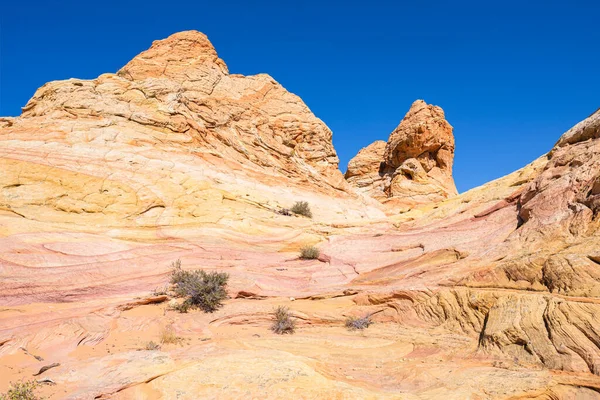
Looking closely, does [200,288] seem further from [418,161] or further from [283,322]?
[418,161]

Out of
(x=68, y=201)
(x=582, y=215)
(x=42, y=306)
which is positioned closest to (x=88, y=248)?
(x=42, y=306)

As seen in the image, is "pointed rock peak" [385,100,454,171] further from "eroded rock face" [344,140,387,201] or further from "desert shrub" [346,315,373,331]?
"desert shrub" [346,315,373,331]

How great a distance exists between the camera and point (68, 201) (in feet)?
57.6

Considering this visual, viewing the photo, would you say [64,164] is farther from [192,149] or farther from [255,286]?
[255,286]

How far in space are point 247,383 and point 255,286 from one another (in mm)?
6790

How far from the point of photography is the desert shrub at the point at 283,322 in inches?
419

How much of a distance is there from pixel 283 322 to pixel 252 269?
4.41m

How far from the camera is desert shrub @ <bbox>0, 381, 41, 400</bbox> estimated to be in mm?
6277

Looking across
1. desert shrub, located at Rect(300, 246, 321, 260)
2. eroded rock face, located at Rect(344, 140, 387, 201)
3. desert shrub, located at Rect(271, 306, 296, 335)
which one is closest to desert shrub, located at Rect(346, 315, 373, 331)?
desert shrub, located at Rect(271, 306, 296, 335)

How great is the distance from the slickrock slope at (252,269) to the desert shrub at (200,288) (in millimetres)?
403

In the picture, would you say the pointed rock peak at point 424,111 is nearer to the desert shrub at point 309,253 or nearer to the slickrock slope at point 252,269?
the slickrock slope at point 252,269

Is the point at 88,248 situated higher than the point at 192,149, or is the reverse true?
the point at 192,149

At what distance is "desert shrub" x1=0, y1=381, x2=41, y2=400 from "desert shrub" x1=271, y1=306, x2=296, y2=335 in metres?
5.37

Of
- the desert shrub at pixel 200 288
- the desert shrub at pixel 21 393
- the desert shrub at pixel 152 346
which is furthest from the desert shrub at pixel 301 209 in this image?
the desert shrub at pixel 21 393
